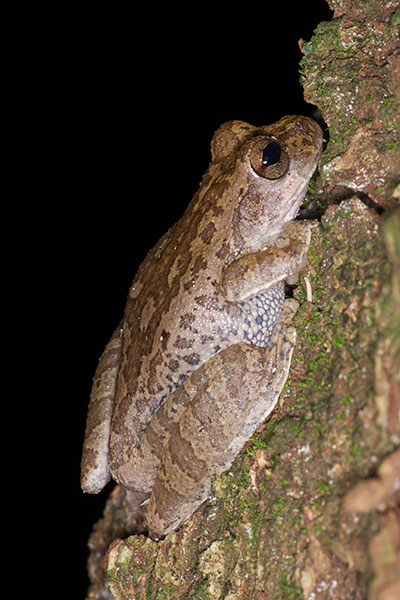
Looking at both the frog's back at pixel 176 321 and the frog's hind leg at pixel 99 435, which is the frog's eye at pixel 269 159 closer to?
the frog's back at pixel 176 321

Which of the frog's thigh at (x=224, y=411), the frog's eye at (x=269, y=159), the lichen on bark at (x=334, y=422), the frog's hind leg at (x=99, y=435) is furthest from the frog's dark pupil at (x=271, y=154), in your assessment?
the frog's hind leg at (x=99, y=435)

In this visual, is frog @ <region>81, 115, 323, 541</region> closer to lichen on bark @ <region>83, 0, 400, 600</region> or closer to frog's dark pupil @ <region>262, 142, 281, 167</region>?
frog's dark pupil @ <region>262, 142, 281, 167</region>

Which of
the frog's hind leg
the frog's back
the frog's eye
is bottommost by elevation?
the frog's hind leg

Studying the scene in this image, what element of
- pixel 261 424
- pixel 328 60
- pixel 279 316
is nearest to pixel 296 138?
pixel 328 60

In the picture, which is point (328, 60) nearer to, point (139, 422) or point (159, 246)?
point (159, 246)

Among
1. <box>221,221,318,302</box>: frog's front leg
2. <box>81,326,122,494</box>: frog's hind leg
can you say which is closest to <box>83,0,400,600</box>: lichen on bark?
<box>221,221,318,302</box>: frog's front leg

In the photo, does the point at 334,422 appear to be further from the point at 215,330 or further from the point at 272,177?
the point at 272,177
